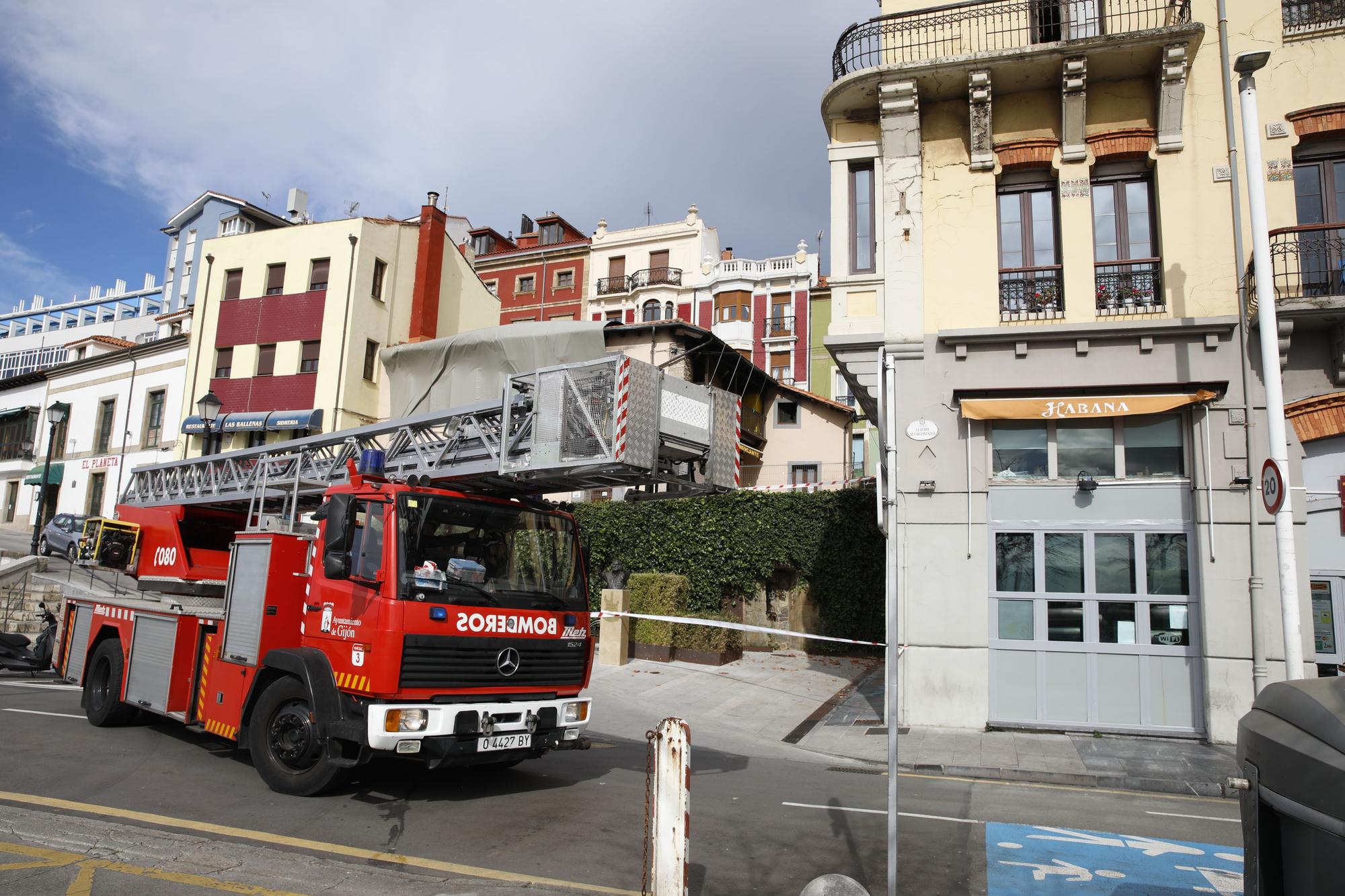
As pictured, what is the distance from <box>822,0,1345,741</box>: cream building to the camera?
1120cm

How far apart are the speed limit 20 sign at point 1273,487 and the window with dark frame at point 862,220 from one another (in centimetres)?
584

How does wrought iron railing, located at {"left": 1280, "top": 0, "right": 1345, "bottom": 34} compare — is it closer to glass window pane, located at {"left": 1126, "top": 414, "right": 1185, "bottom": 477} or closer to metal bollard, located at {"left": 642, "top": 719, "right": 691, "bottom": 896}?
glass window pane, located at {"left": 1126, "top": 414, "right": 1185, "bottom": 477}

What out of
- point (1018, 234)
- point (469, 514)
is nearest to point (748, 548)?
point (1018, 234)

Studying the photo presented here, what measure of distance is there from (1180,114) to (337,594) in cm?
1225

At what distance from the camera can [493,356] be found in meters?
23.5

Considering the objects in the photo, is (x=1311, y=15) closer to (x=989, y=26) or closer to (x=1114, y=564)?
(x=989, y=26)

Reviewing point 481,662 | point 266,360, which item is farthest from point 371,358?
point 481,662

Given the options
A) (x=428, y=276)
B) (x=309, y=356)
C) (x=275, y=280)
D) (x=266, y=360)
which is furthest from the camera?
(x=428, y=276)

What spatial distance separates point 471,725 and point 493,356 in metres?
17.8

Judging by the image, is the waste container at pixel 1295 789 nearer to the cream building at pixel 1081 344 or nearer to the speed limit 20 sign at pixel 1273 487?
the speed limit 20 sign at pixel 1273 487

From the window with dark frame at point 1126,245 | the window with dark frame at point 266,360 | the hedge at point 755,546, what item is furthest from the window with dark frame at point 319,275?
the window with dark frame at point 1126,245

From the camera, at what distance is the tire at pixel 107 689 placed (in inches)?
363

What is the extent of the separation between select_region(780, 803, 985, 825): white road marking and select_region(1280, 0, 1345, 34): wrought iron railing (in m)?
11.5

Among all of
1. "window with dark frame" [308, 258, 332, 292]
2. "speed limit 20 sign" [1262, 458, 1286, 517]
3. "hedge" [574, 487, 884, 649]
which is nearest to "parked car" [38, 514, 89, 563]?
"window with dark frame" [308, 258, 332, 292]
